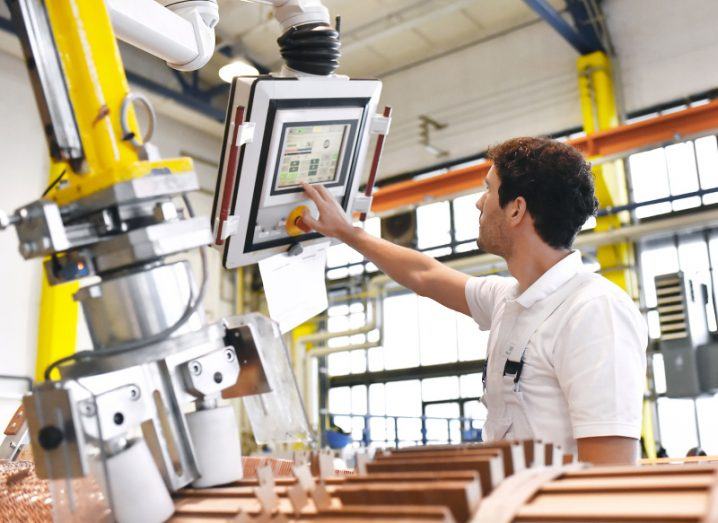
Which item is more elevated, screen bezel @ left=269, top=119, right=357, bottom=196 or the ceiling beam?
the ceiling beam

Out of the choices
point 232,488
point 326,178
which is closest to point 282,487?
point 232,488

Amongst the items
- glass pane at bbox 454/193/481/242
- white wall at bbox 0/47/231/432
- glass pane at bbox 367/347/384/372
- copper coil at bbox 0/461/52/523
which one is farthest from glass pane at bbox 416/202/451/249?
copper coil at bbox 0/461/52/523

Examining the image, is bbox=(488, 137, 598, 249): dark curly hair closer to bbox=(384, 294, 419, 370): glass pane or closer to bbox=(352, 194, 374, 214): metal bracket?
bbox=(352, 194, 374, 214): metal bracket

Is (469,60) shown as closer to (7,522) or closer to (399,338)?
(399,338)

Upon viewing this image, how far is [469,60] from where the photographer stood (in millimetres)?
10547

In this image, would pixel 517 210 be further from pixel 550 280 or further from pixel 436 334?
pixel 436 334

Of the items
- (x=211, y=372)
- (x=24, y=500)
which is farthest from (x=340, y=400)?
(x=211, y=372)

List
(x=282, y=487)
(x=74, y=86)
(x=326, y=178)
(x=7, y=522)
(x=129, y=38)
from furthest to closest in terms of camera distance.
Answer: (x=326, y=178) < (x=129, y=38) < (x=7, y=522) < (x=74, y=86) < (x=282, y=487)

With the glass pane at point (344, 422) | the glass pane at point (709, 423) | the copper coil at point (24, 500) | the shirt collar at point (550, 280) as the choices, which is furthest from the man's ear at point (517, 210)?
the glass pane at point (344, 422)

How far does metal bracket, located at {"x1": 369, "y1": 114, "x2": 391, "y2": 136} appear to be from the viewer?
2.14 m

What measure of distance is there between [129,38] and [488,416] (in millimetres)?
1122

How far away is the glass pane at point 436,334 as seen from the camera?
10.3 metres

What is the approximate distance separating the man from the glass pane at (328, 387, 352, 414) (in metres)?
8.91

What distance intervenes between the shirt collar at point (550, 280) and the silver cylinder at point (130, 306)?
1055 millimetres
